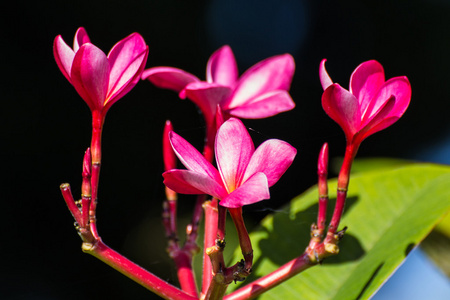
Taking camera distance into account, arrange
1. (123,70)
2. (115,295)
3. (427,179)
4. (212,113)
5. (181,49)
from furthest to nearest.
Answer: (181,49) → (115,295) → (427,179) → (212,113) → (123,70)

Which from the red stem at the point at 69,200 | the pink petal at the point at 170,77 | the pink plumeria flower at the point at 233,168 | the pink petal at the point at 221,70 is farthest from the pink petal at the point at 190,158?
the pink petal at the point at 221,70

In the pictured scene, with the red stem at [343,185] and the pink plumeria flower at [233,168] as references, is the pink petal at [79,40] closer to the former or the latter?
the pink plumeria flower at [233,168]

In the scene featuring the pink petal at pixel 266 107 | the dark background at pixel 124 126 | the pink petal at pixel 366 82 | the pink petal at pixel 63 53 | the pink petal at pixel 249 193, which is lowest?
the dark background at pixel 124 126

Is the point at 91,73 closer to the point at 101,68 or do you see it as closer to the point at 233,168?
the point at 101,68

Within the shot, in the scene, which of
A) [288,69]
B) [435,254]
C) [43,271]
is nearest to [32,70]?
[43,271]

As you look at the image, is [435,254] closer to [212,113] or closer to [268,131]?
[212,113]
